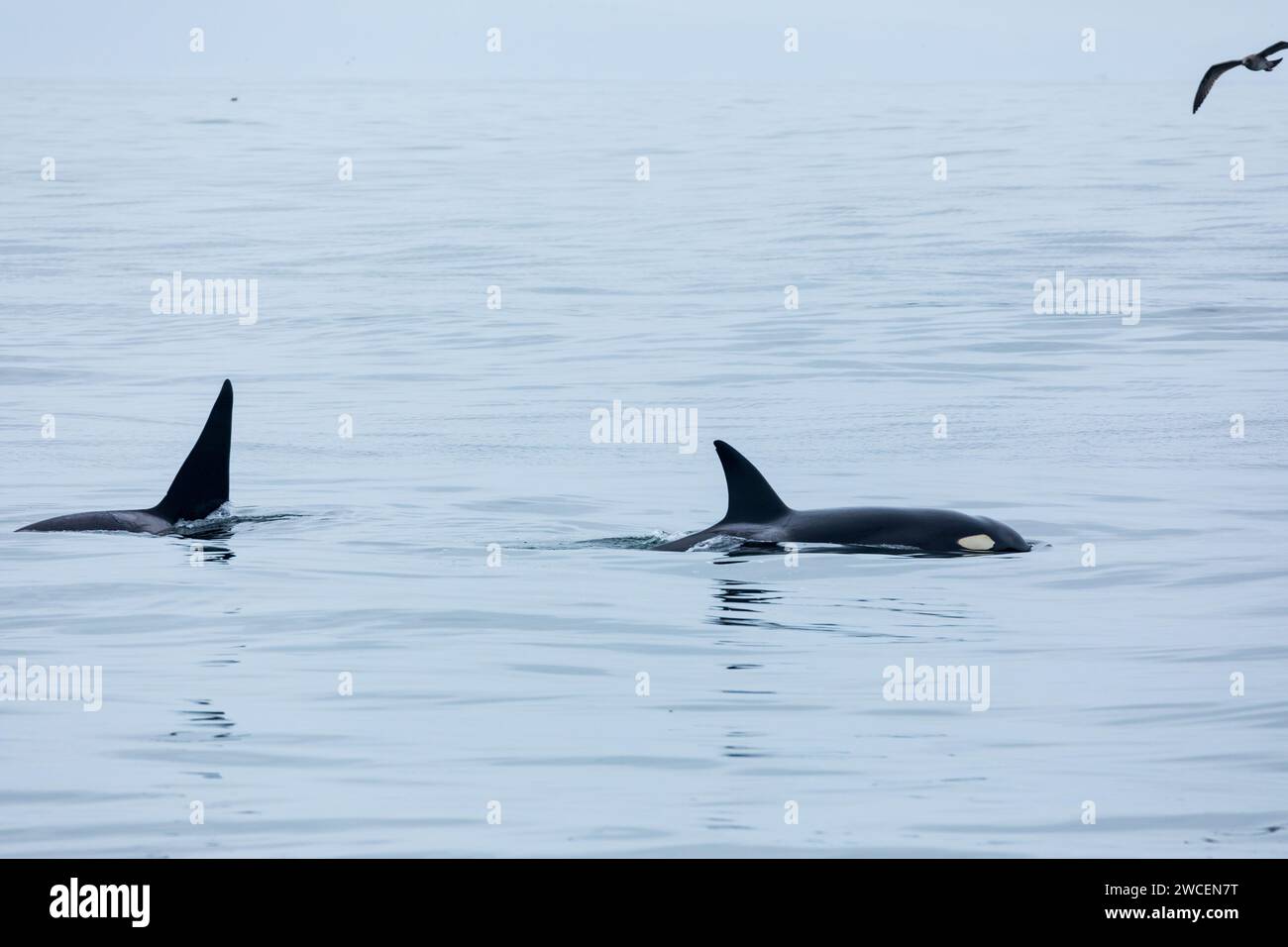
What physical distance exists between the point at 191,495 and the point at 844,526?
4.82 metres

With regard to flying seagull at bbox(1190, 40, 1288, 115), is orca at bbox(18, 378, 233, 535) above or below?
below

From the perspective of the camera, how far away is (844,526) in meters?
14.5

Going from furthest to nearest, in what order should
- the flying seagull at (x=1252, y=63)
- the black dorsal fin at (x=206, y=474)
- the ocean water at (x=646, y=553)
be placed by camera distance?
the flying seagull at (x=1252, y=63) → the black dorsal fin at (x=206, y=474) → the ocean water at (x=646, y=553)

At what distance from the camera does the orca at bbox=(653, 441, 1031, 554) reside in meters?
14.3

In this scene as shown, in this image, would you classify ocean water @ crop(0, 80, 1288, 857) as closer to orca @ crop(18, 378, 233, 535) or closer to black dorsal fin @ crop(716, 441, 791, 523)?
orca @ crop(18, 378, 233, 535)

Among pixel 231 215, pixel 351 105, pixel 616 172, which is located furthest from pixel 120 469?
pixel 351 105

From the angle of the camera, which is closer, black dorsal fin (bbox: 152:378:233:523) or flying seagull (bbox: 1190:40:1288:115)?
black dorsal fin (bbox: 152:378:233:523)

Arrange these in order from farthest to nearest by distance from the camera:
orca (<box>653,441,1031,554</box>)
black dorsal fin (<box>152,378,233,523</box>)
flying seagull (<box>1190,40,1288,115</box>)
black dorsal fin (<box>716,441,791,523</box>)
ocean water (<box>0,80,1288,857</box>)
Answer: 1. flying seagull (<box>1190,40,1288,115</box>)
2. black dorsal fin (<box>152,378,233,523</box>)
3. black dorsal fin (<box>716,441,791,523</box>)
4. orca (<box>653,441,1031,554</box>)
5. ocean water (<box>0,80,1288,857</box>)

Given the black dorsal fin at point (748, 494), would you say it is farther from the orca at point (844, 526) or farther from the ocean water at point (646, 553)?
the ocean water at point (646, 553)

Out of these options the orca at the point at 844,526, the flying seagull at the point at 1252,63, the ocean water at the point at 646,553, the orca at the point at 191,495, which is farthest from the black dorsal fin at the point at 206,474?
the flying seagull at the point at 1252,63

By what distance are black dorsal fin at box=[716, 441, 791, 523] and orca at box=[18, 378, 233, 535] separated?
360cm

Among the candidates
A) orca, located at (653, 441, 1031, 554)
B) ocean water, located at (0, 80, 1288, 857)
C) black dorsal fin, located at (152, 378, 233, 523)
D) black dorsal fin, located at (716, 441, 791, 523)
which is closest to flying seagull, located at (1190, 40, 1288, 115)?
ocean water, located at (0, 80, 1288, 857)

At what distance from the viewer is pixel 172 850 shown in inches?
299

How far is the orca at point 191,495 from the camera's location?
15180 millimetres
